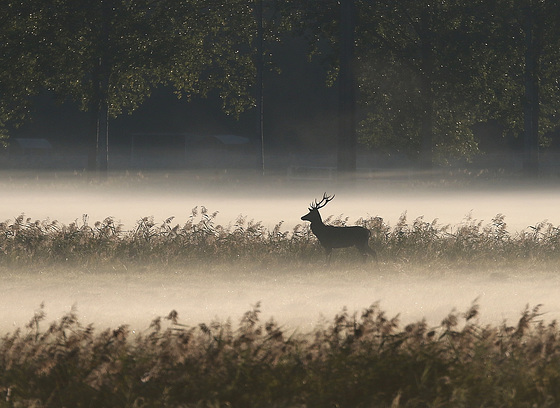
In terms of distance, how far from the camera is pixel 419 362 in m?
7.32

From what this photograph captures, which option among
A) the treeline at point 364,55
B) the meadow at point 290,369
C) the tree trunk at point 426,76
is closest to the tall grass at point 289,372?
the meadow at point 290,369

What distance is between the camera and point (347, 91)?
→ 2431 centimetres

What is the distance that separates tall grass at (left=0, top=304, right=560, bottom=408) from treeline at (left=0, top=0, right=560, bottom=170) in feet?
88.4

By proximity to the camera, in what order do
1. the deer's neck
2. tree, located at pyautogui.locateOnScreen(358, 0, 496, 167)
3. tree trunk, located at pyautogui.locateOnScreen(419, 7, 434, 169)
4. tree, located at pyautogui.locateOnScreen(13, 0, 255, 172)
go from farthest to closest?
tree trunk, located at pyautogui.locateOnScreen(419, 7, 434, 169) < tree, located at pyautogui.locateOnScreen(358, 0, 496, 167) < tree, located at pyautogui.locateOnScreen(13, 0, 255, 172) < the deer's neck

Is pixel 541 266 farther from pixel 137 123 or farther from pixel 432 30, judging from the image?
pixel 137 123

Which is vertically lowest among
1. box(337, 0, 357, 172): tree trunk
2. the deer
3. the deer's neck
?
the deer

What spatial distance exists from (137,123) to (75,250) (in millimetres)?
64125

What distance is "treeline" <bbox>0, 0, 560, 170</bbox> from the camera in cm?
3584

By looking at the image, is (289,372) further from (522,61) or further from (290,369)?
(522,61)

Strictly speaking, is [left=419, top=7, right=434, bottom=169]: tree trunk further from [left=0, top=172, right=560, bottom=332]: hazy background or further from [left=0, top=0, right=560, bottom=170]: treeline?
[left=0, top=172, right=560, bottom=332]: hazy background

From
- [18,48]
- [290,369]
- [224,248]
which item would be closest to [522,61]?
[18,48]

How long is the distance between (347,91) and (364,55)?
13.6 meters

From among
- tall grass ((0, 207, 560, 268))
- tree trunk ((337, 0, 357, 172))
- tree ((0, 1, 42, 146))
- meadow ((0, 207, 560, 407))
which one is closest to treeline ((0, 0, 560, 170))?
tree ((0, 1, 42, 146))

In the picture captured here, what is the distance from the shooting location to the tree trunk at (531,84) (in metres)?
40.3
